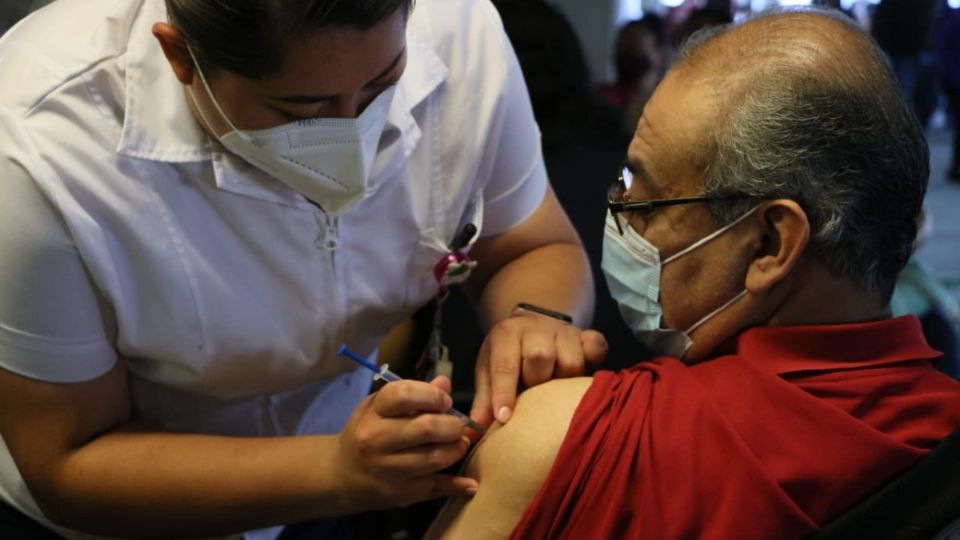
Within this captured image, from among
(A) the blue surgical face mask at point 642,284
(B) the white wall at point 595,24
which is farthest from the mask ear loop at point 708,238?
(B) the white wall at point 595,24

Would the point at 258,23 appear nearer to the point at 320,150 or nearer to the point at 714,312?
the point at 320,150

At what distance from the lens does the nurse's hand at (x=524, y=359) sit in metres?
1.28

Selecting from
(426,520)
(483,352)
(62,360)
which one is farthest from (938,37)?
(62,360)

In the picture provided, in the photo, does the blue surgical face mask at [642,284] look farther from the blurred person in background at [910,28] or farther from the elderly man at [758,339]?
the blurred person in background at [910,28]

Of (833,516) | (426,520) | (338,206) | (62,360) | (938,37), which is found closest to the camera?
(833,516)

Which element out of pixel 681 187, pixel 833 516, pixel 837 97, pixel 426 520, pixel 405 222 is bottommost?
pixel 426 520

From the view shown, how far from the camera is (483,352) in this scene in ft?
4.57

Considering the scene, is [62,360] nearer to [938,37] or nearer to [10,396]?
[10,396]

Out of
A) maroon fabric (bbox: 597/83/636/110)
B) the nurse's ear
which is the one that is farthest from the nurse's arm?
maroon fabric (bbox: 597/83/636/110)

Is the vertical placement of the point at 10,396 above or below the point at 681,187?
below

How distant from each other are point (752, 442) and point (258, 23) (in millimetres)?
693

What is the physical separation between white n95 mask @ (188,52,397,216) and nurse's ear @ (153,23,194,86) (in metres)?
0.02

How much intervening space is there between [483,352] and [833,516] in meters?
0.49

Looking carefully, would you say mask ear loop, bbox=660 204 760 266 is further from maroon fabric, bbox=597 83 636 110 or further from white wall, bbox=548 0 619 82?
white wall, bbox=548 0 619 82
